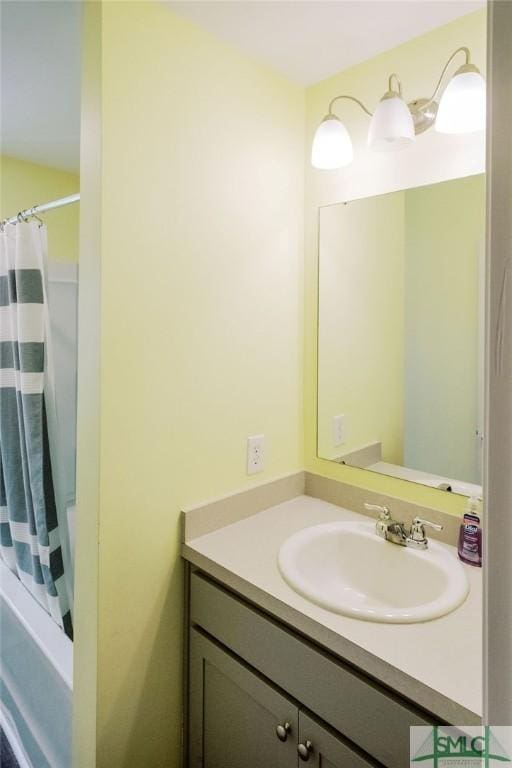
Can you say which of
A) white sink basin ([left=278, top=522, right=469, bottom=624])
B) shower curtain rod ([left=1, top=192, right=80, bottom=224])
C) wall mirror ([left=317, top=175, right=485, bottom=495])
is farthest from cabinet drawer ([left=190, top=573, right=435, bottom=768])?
shower curtain rod ([left=1, top=192, right=80, bottom=224])

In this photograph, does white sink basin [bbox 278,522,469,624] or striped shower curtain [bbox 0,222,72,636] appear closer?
white sink basin [bbox 278,522,469,624]

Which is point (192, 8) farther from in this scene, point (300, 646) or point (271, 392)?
point (300, 646)

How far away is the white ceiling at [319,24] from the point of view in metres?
1.23

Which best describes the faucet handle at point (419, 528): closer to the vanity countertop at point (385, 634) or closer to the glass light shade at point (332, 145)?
the vanity countertop at point (385, 634)

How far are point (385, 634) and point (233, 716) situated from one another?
0.54 m

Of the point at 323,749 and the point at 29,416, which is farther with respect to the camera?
the point at 29,416

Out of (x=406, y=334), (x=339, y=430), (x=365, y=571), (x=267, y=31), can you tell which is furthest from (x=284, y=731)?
(x=267, y=31)

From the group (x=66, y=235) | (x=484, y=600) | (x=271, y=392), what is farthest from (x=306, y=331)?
(x=66, y=235)

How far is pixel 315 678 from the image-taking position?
1.00m

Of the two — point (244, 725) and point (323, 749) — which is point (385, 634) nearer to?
point (323, 749)

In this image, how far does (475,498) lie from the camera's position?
4.17 ft

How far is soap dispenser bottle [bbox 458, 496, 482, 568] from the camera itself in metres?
1.21

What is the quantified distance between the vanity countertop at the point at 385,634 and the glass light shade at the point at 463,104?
1.20 meters

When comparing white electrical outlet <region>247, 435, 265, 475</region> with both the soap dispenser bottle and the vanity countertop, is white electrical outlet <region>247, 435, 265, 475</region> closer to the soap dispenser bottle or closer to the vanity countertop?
the vanity countertop
